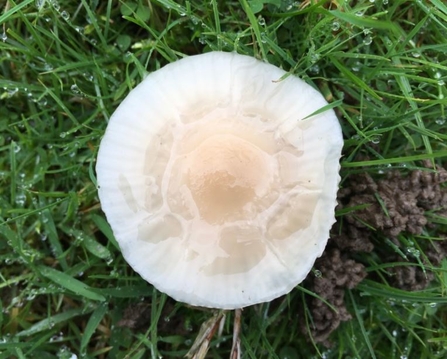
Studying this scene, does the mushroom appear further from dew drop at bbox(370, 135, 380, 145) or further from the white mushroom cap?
dew drop at bbox(370, 135, 380, 145)

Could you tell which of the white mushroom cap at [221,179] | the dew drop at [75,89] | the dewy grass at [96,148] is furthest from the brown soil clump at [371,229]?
the dew drop at [75,89]

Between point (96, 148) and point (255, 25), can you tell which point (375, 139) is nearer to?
point (255, 25)

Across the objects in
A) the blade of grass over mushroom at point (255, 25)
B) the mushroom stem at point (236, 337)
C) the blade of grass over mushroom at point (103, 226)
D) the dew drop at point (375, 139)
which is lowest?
the mushroom stem at point (236, 337)

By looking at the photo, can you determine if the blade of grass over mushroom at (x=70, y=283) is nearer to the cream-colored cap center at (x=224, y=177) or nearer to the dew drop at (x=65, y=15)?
the cream-colored cap center at (x=224, y=177)

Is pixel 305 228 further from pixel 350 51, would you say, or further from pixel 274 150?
pixel 350 51

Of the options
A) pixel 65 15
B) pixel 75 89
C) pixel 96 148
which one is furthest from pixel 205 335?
pixel 65 15

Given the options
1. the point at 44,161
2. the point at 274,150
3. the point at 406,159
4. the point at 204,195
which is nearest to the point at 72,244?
the point at 44,161

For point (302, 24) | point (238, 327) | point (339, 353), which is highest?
point (302, 24)
